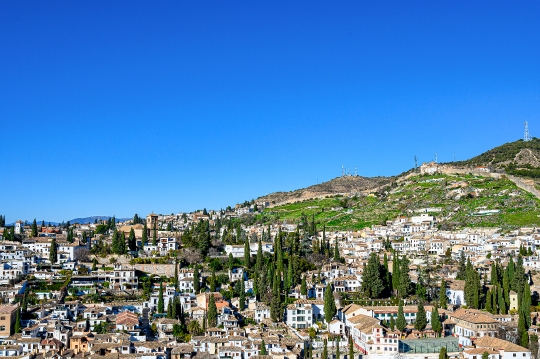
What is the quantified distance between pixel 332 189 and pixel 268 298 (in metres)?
83.7

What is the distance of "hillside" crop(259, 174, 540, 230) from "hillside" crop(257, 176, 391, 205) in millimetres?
5460

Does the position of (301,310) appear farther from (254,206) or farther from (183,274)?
(254,206)

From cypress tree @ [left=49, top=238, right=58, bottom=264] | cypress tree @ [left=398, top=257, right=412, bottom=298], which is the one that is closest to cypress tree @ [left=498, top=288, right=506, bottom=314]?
cypress tree @ [left=398, top=257, right=412, bottom=298]

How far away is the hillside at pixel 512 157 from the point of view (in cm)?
9577

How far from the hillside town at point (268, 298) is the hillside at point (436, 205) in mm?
6381

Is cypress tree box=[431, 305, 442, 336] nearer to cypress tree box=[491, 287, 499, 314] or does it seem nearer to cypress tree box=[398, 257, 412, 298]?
cypress tree box=[491, 287, 499, 314]

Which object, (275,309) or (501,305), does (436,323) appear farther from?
(275,309)

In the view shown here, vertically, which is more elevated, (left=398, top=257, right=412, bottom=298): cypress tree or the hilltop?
the hilltop

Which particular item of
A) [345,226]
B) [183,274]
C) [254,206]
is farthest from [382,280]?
[254,206]

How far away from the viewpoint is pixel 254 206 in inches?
4281

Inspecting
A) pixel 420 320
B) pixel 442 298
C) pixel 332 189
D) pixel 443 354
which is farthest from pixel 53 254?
pixel 332 189

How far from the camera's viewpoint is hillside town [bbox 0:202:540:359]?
36.0 metres

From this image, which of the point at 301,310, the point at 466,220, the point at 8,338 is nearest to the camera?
the point at 8,338

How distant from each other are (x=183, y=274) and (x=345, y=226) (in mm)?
33433
